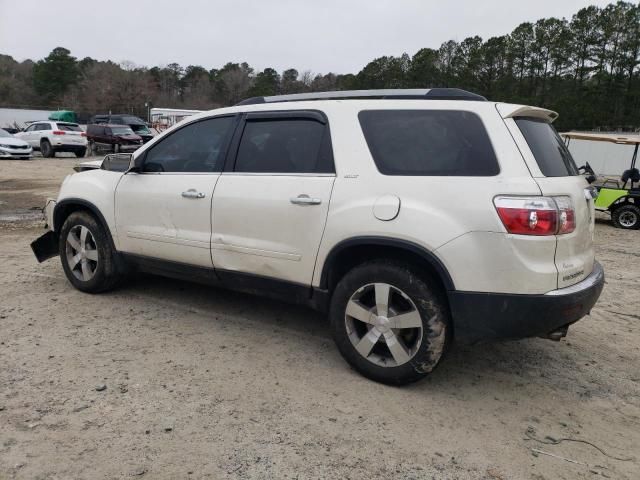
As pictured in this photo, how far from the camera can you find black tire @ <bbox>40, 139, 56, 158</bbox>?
24.5m

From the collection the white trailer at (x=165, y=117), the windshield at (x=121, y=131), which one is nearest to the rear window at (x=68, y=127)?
the windshield at (x=121, y=131)

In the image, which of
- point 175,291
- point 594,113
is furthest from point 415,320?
point 594,113

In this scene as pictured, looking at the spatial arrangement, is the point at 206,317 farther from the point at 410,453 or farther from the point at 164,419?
the point at 410,453

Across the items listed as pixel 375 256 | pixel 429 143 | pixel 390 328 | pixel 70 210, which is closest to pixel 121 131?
pixel 70 210

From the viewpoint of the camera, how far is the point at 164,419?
295 centimetres

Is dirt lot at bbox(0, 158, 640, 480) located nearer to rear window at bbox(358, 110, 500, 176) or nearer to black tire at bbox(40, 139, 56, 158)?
rear window at bbox(358, 110, 500, 176)

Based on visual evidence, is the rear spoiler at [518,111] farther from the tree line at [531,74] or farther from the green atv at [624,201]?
the tree line at [531,74]

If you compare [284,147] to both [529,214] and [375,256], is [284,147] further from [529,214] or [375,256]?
[529,214]

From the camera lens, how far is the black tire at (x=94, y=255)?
4797mm

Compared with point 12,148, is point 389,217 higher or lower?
higher

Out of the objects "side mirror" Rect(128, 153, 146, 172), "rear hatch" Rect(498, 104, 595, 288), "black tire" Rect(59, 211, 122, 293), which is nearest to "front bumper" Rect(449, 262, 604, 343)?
"rear hatch" Rect(498, 104, 595, 288)

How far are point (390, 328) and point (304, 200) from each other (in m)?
1.01

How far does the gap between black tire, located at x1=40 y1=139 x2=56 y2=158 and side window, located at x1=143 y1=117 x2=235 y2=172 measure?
75.5 feet

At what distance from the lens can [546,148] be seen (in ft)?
10.8
